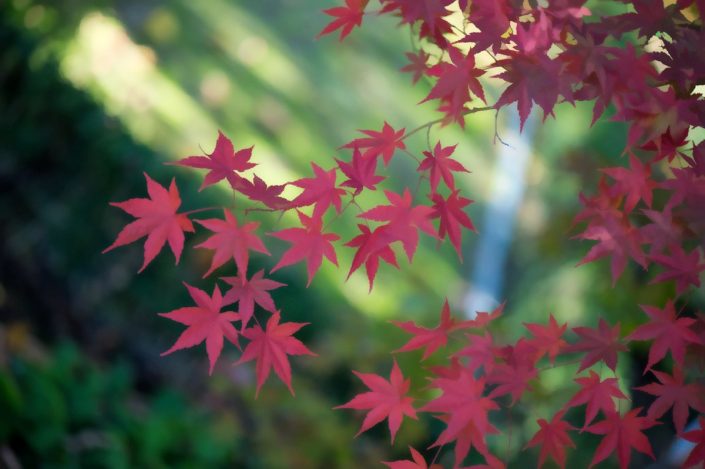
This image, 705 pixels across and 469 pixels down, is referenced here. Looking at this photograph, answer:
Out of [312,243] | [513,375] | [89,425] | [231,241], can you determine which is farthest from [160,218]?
[89,425]

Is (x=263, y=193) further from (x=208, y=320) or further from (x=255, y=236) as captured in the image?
(x=208, y=320)

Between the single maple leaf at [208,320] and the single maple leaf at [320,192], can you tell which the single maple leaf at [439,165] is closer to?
the single maple leaf at [320,192]

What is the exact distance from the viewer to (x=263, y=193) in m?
1.04

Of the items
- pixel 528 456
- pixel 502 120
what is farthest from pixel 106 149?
pixel 502 120

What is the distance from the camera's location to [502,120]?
6309 mm

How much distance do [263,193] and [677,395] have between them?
641 millimetres

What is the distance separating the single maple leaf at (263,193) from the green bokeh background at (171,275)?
55cm

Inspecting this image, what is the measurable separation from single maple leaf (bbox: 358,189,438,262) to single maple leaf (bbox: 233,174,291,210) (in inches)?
4.5

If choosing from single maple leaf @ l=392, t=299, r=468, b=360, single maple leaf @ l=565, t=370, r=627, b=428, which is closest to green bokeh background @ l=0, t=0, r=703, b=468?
single maple leaf @ l=392, t=299, r=468, b=360

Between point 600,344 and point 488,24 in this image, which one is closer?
point 488,24

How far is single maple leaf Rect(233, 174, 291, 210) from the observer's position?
1032 millimetres

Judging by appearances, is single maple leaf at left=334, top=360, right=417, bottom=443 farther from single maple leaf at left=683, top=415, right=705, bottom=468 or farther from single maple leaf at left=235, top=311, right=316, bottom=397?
single maple leaf at left=683, top=415, right=705, bottom=468

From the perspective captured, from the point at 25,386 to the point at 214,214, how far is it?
Result: 4.13ft

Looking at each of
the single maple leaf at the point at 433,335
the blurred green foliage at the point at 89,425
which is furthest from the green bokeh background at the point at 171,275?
the single maple leaf at the point at 433,335
